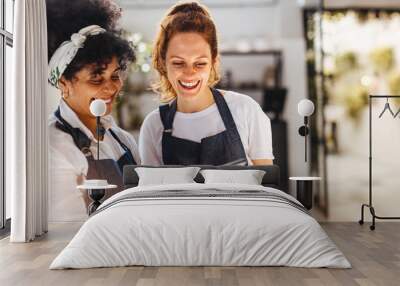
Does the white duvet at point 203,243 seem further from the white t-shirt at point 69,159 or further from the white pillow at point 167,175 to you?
the white t-shirt at point 69,159

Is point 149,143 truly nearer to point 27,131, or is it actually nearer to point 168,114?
point 168,114

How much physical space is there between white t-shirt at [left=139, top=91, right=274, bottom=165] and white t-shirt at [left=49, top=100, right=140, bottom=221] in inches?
9.2

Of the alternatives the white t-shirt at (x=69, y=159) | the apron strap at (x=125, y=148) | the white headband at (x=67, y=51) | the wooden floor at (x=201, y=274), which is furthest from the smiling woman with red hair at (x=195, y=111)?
the wooden floor at (x=201, y=274)

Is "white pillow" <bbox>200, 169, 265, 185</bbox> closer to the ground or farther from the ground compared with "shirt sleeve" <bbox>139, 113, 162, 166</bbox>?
closer to the ground

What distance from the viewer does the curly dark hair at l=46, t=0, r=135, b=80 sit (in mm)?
7551

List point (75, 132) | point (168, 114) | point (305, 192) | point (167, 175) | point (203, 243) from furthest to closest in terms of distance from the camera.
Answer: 1. point (75, 132)
2. point (168, 114)
3. point (305, 192)
4. point (167, 175)
5. point (203, 243)

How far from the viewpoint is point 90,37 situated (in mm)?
7562

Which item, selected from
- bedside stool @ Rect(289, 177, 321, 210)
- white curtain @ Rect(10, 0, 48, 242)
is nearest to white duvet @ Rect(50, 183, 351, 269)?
white curtain @ Rect(10, 0, 48, 242)

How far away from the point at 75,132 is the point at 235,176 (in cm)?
215

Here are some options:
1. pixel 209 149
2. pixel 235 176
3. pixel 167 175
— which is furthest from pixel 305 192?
pixel 167 175

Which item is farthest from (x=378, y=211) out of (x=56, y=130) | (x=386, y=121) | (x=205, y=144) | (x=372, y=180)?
(x=56, y=130)

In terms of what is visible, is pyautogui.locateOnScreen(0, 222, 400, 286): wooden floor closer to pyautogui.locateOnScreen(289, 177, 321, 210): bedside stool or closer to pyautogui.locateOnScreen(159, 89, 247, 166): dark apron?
pyautogui.locateOnScreen(289, 177, 321, 210): bedside stool

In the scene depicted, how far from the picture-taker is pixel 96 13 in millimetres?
7570

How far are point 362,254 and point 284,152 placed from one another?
2.34m
